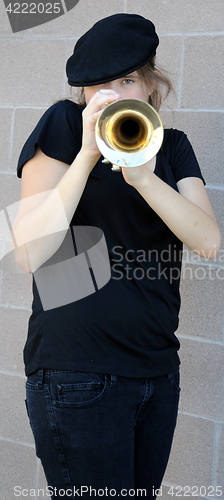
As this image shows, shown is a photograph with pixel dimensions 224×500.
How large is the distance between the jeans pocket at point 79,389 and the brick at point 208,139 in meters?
0.97

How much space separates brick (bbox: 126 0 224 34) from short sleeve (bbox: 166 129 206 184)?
62cm

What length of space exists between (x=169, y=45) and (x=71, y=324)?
1156mm

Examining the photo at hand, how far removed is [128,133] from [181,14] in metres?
0.91

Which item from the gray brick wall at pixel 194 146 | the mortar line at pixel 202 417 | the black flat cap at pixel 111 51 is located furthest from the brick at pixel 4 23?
the mortar line at pixel 202 417

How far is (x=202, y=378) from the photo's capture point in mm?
1935

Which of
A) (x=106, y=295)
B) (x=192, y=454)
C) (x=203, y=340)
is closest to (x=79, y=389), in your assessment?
(x=106, y=295)

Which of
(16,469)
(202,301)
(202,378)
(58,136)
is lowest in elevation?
(16,469)

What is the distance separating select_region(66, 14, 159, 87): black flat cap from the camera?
124 centimetres

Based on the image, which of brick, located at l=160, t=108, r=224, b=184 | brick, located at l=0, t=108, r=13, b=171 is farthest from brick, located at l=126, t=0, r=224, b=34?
brick, located at l=0, t=108, r=13, b=171

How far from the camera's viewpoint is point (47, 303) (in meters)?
1.25

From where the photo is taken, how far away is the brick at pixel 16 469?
7.19 feet

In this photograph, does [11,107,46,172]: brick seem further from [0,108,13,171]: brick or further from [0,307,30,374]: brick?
[0,307,30,374]: brick

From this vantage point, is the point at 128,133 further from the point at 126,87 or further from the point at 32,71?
the point at 32,71

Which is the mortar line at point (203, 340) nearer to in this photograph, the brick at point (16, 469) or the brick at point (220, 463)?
the brick at point (220, 463)
